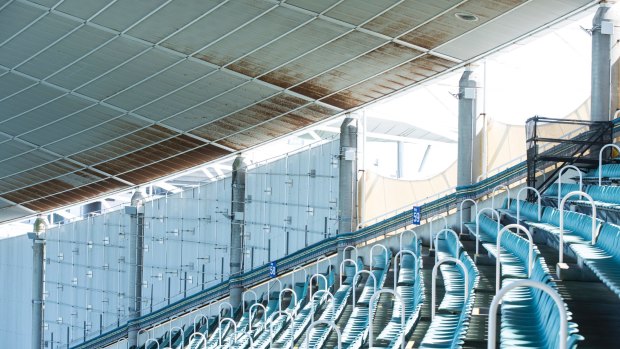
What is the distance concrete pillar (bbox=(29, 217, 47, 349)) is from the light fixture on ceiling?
2676cm

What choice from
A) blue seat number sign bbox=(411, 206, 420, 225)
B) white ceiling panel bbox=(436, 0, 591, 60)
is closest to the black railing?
white ceiling panel bbox=(436, 0, 591, 60)

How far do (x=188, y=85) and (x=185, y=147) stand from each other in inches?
231

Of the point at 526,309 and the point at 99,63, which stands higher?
the point at 99,63

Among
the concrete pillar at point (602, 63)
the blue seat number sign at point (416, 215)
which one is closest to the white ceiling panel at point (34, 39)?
the blue seat number sign at point (416, 215)

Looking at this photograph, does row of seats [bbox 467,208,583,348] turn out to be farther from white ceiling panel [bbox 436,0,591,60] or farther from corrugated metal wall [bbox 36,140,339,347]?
corrugated metal wall [bbox 36,140,339,347]

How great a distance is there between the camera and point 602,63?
70.7 ft

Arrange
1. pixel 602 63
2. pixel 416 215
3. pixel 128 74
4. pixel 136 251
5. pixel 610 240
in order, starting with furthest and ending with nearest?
pixel 136 251 < pixel 128 74 < pixel 416 215 < pixel 602 63 < pixel 610 240

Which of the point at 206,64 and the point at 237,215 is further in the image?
the point at 237,215

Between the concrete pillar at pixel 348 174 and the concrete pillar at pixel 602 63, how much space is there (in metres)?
9.43

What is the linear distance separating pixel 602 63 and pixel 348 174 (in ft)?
33.1

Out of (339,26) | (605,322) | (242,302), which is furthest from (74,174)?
(605,322)

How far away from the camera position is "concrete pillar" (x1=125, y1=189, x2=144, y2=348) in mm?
39375

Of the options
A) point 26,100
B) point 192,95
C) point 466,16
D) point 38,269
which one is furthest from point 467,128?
point 38,269

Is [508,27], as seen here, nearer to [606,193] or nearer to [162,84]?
[606,193]
